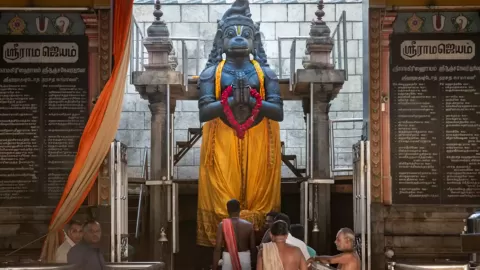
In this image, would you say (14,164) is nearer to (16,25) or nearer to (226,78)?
(16,25)

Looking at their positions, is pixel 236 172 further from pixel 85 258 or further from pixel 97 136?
pixel 85 258

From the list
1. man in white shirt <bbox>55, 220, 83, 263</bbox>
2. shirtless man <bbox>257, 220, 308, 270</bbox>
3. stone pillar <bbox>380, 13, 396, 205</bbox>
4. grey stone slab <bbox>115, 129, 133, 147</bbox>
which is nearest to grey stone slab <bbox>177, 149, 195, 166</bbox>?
grey stone slab <bbox>115, 129, 133, 147</bbox>

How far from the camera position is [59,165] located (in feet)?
40.9

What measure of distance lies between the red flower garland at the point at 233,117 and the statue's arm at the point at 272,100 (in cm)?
8

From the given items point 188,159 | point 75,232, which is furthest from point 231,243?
point 188,159

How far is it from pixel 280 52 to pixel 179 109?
7.48 ft

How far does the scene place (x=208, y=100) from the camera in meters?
13.5

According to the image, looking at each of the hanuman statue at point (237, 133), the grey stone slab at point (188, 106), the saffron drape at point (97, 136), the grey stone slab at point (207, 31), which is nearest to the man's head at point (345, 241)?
the saffron drape at point (97, 136)

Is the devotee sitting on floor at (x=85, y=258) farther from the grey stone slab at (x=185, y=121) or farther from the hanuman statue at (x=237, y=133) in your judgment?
the grey stone slab at (x=185, y=121)

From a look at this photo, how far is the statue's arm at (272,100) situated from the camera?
1358cm

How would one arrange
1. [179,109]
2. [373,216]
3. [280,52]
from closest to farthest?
[373,216] → [280,52] → [179,109]

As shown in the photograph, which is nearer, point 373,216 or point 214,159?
point 373,216

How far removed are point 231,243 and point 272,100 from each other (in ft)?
11.6

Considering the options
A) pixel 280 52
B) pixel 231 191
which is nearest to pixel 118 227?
pixel 231 191
